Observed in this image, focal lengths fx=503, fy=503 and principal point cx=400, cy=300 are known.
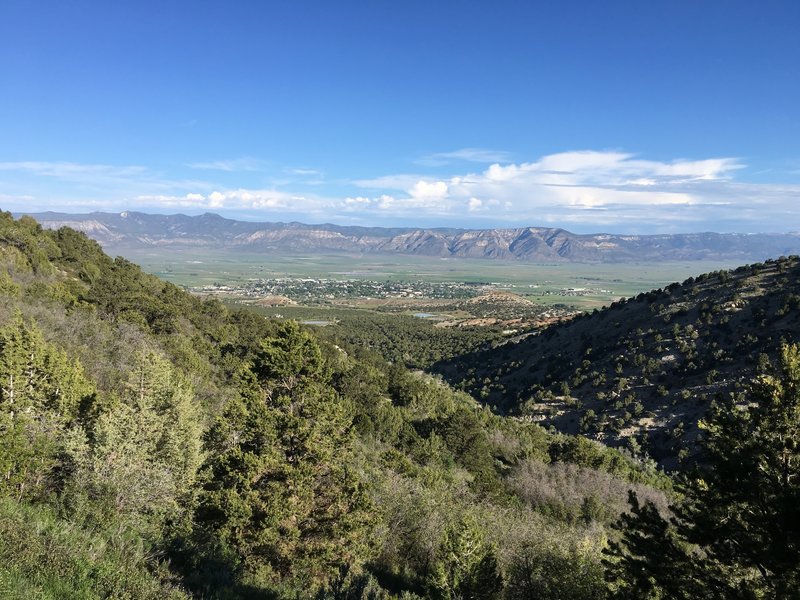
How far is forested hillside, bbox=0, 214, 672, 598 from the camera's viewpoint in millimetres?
8938

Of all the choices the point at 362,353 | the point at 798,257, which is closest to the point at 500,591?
the point at 362,353

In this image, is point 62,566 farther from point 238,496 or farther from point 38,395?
point 38,395

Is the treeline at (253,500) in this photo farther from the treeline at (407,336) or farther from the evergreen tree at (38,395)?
the treeline at (407,336)

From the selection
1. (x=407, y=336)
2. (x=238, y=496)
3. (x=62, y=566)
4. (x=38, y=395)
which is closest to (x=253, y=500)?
(x=238, y=496)

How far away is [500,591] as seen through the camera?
44.1 ft

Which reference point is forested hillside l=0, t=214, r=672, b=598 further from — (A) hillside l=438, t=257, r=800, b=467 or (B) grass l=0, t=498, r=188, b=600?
(A) hillside l=438, t=257, r=800, b=467

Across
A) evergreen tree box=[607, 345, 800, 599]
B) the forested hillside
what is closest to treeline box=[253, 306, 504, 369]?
the forested hillside

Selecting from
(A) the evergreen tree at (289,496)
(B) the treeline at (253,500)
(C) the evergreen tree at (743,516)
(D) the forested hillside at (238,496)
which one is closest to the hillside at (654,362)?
(B) the treeline at (253,500)

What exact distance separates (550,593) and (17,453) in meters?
12.9

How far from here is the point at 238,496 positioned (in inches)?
517

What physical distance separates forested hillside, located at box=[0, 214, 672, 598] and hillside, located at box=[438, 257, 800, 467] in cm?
1918

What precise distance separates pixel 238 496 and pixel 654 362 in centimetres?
5079

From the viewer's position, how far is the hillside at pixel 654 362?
46.5m

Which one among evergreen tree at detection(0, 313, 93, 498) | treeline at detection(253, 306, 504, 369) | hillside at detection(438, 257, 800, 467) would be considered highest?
evergreen tree at detection(0, 313, 93, 498)
